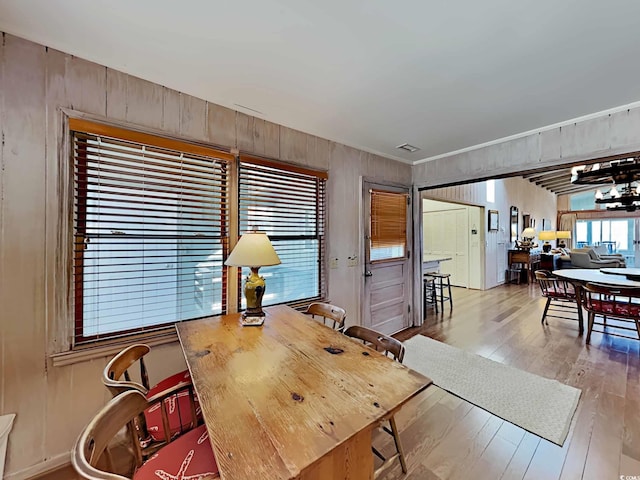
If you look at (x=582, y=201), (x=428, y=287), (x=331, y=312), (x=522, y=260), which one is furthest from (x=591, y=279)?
(x=582, y=201)

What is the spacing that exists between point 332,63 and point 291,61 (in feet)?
0.86

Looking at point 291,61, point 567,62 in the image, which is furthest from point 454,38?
point 291,61

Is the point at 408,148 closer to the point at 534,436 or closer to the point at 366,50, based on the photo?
the point at 366,50

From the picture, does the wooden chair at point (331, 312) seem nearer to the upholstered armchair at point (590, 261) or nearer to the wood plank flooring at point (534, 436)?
the wood plank flooring at point (534, 436)

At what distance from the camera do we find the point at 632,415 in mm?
2041

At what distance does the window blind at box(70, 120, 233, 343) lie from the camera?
171 centimetres

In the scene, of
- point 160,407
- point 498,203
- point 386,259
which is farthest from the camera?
point 498,203

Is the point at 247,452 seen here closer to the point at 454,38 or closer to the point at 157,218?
the point at 157,218

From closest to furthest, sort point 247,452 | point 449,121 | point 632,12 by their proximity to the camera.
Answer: point 247,452
point 632,12
point 449,121

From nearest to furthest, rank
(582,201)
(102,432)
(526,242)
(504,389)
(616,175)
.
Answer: (102,432)
(504,389)
(616,175)
(526,242)
(582,201)

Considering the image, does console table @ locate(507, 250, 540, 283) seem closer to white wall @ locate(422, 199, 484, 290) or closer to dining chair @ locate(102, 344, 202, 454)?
white wall @ locate(422, 199, 484, 290)

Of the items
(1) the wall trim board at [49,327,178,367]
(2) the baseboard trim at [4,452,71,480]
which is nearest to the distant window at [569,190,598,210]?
(1) the wall trim board at [49,327,178,367]

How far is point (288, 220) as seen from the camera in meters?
2.66

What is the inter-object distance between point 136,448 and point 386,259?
123 inches
